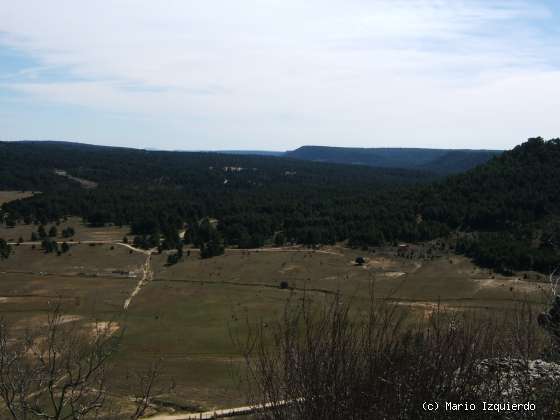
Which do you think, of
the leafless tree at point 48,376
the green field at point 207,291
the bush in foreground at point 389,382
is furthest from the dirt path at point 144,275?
the bush in foreground at point 389,382

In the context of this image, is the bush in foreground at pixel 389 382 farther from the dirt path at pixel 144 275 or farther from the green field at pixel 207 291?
the dirt path at pixel 144 275

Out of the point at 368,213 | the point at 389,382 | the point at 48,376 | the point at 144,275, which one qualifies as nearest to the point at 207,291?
the point at 144,275

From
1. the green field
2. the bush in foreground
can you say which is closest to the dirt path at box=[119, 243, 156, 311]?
the green field

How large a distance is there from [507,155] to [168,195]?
278ft

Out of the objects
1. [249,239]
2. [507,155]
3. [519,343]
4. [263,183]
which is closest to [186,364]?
[519,343]

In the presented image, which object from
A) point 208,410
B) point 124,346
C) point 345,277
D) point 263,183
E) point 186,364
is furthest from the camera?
point 263,183

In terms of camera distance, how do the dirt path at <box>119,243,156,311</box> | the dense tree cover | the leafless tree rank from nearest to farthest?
1. the leafless tree
2. the dirt path at <box>119,243,156,311</box>
3. the dense tree cover

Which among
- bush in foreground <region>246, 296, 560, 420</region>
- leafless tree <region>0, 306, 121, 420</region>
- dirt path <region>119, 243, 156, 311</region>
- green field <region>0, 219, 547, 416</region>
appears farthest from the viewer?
dirt path <region>119, 243, 156, 311</region>

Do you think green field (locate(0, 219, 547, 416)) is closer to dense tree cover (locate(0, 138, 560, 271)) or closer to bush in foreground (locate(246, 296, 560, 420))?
dense tree cover (locate(0, 138, 560, 271))

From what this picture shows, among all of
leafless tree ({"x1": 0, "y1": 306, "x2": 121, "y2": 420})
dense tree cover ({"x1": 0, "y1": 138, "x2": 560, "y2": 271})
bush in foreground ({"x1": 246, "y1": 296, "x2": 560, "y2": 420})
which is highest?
bush in foreground ({"x1": 246, "y1": 296, "x2": 560, "y2": 420})

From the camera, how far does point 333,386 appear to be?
28.2 ft

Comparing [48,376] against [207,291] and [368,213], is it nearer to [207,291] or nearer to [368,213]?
[207,291]

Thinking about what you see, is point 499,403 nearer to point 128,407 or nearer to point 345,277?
point 128,407

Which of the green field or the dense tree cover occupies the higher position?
the dense tree cover
